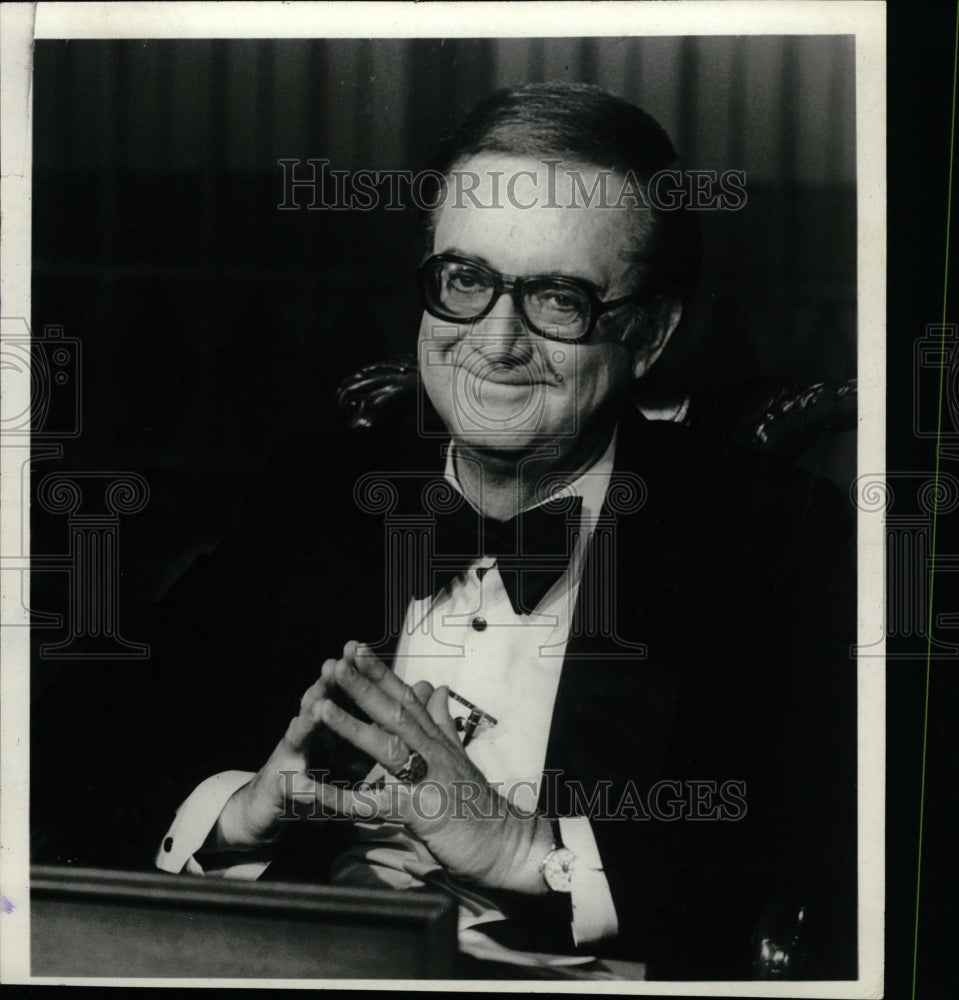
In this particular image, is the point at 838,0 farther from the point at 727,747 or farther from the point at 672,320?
the point at 727,747

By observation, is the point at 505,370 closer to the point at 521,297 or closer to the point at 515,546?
the point at 521,297

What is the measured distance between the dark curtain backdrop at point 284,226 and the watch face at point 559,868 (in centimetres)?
128

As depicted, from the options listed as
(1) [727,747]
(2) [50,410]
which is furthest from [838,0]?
(2) [50,410]

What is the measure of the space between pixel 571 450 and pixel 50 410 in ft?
4.82

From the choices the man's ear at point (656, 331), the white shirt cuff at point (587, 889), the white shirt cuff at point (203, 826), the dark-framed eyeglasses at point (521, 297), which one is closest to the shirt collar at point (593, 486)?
the man's ear at point (656, 331)

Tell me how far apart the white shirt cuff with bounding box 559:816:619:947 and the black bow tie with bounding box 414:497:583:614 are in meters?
0.61

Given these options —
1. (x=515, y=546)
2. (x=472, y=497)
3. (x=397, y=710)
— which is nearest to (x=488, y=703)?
(x=397, y=710)

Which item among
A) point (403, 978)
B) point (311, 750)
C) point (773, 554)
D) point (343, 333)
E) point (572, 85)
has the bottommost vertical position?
point (403, 978)

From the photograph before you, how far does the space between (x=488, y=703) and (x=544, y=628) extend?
10.0 inches

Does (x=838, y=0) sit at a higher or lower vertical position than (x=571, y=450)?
higher

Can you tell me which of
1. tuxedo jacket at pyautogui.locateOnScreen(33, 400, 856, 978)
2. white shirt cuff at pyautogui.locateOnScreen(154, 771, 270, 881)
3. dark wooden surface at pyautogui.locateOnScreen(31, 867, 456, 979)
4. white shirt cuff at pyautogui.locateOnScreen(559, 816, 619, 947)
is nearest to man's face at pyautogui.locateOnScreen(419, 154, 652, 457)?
tuxedo jacket at pyautogui.locateOnScreen(33, 400, 856, 978)

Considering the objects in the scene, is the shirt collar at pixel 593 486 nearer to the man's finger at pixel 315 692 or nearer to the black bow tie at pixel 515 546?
the black bow tie at pixel 515 546

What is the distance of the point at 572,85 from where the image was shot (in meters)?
3.12

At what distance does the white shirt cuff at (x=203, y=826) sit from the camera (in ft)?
10.3
